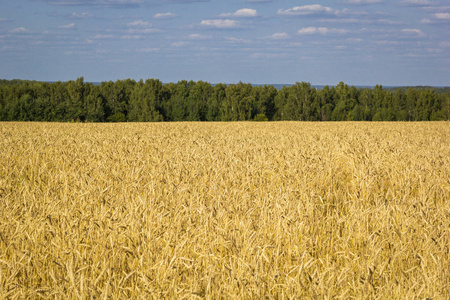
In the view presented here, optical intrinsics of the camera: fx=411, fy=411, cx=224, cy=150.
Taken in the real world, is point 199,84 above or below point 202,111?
above

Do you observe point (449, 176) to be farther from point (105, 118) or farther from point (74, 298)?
point (105, 118)

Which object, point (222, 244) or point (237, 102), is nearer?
point (222, 244)

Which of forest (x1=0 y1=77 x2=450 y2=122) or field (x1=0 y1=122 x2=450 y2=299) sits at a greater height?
forest (x1=0 y1=77 x2=450 y2=122)

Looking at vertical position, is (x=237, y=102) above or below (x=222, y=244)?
above

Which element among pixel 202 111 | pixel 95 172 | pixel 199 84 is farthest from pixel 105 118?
pixel 95 172

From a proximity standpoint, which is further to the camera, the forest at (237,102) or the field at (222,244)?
the forest at (237,102)

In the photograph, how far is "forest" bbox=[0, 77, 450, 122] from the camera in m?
67.3

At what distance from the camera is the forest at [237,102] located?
67.3m

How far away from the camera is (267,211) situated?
3787mm

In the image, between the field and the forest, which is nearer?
the field

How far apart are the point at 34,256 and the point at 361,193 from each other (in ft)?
11.6

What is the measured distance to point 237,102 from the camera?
68500mm

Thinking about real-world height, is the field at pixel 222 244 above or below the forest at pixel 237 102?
below

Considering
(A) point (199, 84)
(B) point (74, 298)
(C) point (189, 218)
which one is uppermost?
(A) point (199, 84)
